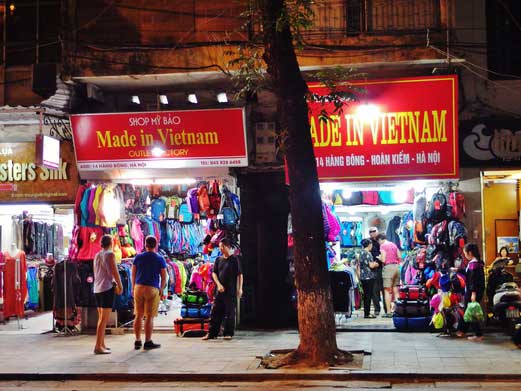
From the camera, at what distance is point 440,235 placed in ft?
49.1

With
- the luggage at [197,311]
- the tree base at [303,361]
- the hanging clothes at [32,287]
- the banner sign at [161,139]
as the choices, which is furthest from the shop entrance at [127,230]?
the tree base at [303,361]

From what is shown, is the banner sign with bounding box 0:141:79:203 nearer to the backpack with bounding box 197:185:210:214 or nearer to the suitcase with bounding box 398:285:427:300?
the backpack with bounding box 197:185:210:214

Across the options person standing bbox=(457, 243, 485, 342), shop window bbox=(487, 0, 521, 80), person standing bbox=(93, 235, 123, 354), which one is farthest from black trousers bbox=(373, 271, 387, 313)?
person standing bbox=(93, 235, 123, 354)

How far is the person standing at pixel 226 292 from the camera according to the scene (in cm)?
1438

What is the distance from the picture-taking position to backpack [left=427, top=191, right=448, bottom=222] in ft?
49.5

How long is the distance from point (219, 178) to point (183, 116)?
153cm

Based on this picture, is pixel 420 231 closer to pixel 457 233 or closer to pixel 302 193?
pixel 457 233

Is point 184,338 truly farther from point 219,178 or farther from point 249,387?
point 249,387

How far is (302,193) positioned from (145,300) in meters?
3.81

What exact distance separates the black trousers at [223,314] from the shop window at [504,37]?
7.27 metres

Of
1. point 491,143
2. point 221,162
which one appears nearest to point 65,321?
point 221,162

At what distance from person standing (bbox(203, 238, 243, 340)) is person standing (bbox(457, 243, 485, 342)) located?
4.34 metres

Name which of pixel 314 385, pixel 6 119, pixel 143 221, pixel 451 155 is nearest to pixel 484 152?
pixel 451 155

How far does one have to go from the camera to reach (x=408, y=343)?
13531 millimetres
